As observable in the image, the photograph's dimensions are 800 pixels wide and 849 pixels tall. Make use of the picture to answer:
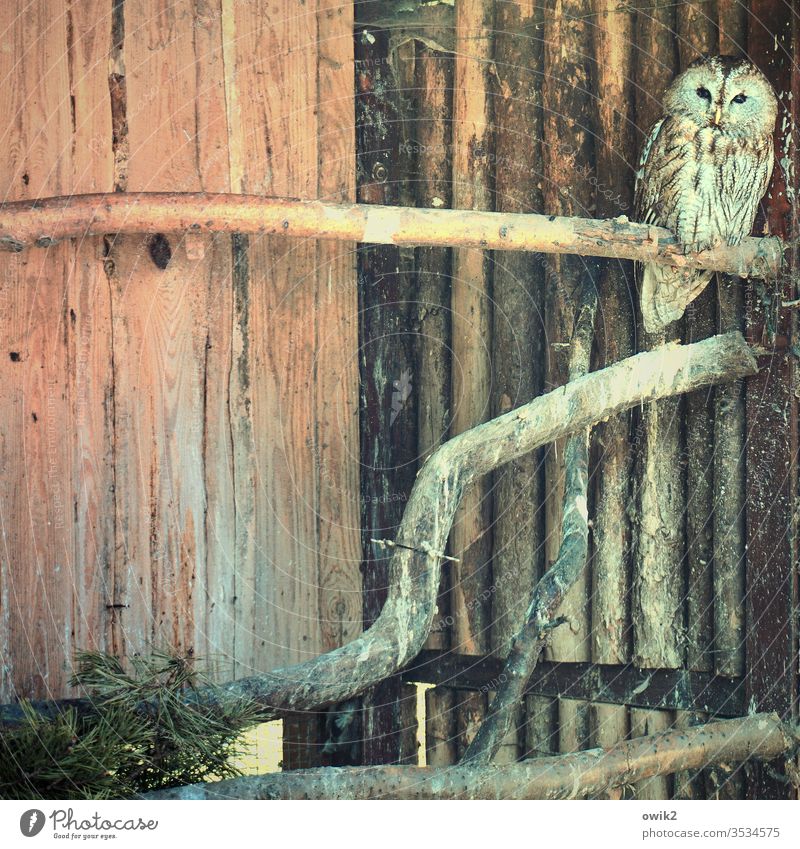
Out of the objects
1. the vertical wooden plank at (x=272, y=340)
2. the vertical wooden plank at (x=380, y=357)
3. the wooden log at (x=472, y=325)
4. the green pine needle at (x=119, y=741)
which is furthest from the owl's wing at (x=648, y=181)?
the green pine needle at (x=119, y=741)

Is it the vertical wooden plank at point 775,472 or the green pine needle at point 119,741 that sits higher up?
the vertical wooden plank at point 775,472

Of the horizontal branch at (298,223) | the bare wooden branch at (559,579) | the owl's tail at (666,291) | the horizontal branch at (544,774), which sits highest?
the horizontal branch at (298,223)

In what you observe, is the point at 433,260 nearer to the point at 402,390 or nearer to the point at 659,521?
the point at 402,390

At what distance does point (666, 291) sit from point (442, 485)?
0.44 meters

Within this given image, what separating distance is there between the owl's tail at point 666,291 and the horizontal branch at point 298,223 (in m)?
0.10

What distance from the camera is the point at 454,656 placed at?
1747 millimetres

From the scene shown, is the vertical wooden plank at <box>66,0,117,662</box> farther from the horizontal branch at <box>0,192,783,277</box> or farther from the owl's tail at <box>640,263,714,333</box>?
the owl's tail at <box>640,263,714,333</box>

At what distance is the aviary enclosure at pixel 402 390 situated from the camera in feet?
4.75

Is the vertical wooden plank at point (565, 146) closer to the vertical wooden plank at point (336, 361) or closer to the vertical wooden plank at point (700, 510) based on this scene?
the vertical wooden plank at point (700, 510)

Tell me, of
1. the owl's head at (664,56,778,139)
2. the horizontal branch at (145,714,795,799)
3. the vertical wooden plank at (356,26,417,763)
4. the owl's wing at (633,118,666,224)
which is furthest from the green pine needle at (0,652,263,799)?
the owl's head at (664,56,778,139)

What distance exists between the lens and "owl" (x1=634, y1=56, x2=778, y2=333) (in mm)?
1617

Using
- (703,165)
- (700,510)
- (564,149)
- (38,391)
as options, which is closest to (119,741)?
(38,391)

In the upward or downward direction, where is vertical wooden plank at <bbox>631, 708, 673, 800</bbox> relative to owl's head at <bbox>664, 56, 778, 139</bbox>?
downward

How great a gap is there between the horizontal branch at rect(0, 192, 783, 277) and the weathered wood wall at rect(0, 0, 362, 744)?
0.19 feet
